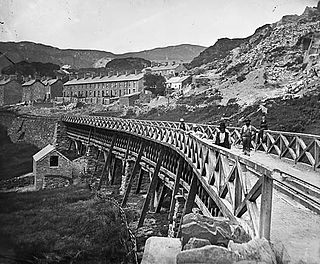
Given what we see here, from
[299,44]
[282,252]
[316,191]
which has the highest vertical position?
[299,44]

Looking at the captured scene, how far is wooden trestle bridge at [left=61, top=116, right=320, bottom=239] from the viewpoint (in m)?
3.81

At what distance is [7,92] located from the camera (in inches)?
1399

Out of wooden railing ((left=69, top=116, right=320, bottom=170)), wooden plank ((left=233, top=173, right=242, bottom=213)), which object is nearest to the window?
wooden railing ((left=69, top=116, right=320, bottom=170))

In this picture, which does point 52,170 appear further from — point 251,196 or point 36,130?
point 251,196

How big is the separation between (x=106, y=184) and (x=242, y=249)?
2246 centimetres

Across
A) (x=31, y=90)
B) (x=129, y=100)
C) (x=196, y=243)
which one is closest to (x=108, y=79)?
(x=129, y=100)

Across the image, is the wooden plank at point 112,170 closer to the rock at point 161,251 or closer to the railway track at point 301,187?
the rock at point 161,251

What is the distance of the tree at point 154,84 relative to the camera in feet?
206

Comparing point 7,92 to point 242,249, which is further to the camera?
point 7,92

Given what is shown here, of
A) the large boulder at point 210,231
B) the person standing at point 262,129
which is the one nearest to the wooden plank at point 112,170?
the person standing at point 262,129

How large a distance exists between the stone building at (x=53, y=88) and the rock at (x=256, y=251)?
65.5 m

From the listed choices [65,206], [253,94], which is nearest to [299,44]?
[253,94]

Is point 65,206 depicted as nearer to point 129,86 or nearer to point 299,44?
point 299,44

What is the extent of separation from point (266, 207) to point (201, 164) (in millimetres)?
4803
